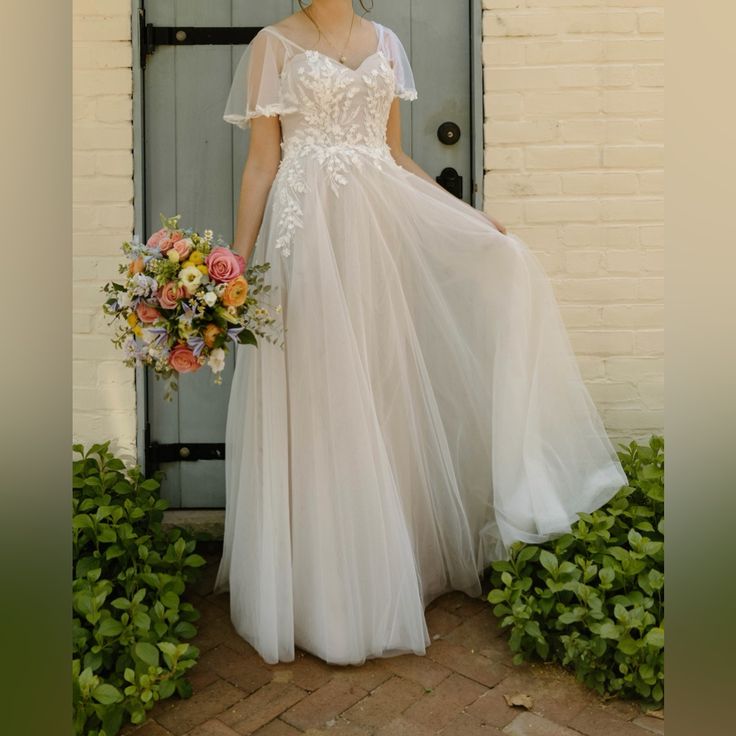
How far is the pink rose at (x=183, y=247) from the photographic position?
7.02 ft

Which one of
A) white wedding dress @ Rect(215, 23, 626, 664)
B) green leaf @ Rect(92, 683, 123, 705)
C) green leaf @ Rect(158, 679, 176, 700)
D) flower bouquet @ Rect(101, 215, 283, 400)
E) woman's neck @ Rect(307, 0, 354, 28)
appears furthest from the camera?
woman's neck @ Rect(307, 0, 354, 28)

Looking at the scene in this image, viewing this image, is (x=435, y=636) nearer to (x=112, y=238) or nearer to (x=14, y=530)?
(x=112, y=238)

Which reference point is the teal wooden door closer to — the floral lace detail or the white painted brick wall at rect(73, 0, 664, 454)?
the white painted brick wall at rect(73, 0, 664, 454)

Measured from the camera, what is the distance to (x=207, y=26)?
312 centimetres

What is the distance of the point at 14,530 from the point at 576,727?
6.59 feet

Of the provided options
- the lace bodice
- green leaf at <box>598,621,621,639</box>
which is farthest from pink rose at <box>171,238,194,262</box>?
green leaf at <box>598,621,621,639</box>

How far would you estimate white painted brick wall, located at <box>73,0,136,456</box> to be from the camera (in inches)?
120

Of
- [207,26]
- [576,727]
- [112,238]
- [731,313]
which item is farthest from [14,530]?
[207,26]

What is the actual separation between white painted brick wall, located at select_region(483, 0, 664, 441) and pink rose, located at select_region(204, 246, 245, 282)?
134 centimetres

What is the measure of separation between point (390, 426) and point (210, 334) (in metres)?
0.73

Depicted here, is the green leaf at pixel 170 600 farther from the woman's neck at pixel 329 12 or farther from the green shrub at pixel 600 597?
the woman's neck at pixel 329 12

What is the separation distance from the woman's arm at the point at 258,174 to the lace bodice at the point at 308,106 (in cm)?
3

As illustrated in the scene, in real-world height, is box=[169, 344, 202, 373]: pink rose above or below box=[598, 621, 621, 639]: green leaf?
above

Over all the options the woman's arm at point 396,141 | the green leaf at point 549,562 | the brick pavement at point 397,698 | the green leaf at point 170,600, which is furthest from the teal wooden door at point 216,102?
the green leaf at point 549,562
